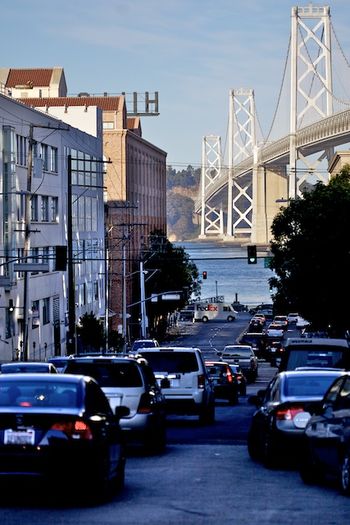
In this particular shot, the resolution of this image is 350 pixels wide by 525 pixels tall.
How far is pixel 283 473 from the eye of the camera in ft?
55.8

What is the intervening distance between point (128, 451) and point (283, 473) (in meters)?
3.92

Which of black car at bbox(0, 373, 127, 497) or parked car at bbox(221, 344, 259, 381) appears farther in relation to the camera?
parked car at bbox(221, 344, 259, 381)

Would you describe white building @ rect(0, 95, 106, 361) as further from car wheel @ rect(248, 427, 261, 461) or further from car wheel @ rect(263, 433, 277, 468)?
car wheel @ rect(263, 433, 277, 468)

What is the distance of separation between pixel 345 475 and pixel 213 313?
418ft

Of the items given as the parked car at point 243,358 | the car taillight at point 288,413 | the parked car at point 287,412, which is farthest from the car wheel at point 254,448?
the parked car at point 243,358

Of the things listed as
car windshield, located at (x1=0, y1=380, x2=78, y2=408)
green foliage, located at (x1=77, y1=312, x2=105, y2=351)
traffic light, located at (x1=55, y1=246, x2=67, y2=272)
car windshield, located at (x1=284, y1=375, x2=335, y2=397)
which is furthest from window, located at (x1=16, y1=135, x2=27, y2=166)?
car windshield, located at (x1=0, y1=380, x2=78, y2=408)

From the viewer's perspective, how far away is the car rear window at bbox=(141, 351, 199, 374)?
27.5m

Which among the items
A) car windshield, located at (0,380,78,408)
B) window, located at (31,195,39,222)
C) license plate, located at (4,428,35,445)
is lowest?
license plate, located at (4,428,35,445)

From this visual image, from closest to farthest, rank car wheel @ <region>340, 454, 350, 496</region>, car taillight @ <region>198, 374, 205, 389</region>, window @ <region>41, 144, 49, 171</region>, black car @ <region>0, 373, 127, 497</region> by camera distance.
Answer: black car @ <region>0, 373, 127, 497</region> → car wheel @ <region>340, 454, 350, 496</region> → car taillight @ <region>198, 374, 205, 389</region> → window @ <region>41, 144, 49, 171</region>

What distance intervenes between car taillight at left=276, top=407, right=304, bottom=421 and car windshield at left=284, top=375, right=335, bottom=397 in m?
0.33

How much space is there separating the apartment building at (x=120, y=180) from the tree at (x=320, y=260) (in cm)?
3650

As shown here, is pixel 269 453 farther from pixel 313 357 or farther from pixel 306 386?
pixel 313 357

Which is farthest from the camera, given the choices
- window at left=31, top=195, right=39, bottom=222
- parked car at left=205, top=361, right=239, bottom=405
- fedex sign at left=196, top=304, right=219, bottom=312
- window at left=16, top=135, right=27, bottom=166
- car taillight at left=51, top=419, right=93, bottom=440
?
fedex sign at left=196, top=304, right=219, bottom=312

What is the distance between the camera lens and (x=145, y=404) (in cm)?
1955
